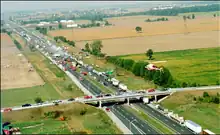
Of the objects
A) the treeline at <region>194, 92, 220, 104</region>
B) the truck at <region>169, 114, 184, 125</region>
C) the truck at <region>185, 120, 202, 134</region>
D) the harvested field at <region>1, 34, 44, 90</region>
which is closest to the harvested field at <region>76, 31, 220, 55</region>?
the harvested field at <region>1, 34, 44, 90</region>

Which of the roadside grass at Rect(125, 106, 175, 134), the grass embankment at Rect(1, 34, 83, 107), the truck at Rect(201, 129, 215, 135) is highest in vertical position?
the grass embankment at Rect(1, 34, 83, 107)

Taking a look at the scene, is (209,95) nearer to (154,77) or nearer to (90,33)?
(154,77)

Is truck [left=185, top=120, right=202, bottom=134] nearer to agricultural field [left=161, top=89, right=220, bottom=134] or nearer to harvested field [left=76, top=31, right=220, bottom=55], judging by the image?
agricultural field [left=161, top=89, right=220, bottom=134]

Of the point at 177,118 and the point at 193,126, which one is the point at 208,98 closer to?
the point at 177,118

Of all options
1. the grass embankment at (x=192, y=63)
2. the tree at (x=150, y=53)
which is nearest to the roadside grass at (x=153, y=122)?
the grass embankment at (x=192, y=63)

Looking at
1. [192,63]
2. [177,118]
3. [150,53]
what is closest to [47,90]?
[177,118]

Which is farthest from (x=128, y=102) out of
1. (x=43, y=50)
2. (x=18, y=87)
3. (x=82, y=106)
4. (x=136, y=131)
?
(x=43, y=50)

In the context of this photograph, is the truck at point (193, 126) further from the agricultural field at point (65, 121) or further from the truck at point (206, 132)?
the agricultural field at point (65, 121)
